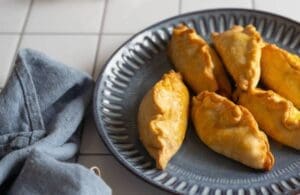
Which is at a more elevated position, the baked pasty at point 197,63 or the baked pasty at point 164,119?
the baked pasty at point 197,63

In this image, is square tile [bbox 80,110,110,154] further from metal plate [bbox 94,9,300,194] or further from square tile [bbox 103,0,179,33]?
square tile [bbox 103,0,179,33]

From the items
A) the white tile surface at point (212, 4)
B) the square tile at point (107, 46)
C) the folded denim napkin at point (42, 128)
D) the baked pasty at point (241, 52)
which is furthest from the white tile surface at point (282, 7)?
the folded denim napkin at point (42, 128)

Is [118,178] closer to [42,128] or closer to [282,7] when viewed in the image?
[42,128]

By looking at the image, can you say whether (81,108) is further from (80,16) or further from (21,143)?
(80,16)

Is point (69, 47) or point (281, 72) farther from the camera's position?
→ point (69, 47)

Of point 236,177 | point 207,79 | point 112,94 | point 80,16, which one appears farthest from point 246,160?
point 80,16

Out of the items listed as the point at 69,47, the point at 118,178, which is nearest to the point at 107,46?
the point at 69,47

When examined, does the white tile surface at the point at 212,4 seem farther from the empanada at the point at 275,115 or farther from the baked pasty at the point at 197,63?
the empanada at the point at 275,115
